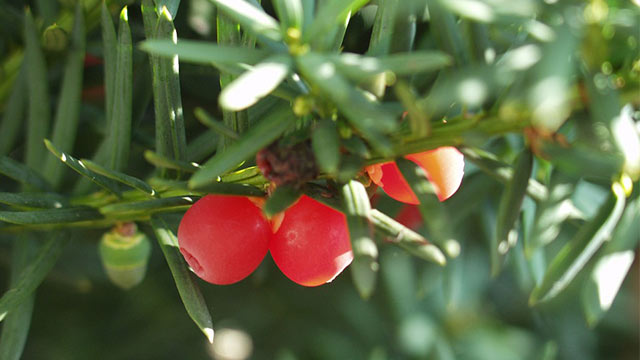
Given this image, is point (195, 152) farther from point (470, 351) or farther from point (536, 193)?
point (470, 351)

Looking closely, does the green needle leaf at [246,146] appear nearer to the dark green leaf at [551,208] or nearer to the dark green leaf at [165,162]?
the dark green leaf at [165,162]

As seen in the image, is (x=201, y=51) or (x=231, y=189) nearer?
(x=201, y=51)

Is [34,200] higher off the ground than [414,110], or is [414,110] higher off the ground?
[414,110]

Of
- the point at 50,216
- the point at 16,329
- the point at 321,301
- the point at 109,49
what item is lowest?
the point at 321,301

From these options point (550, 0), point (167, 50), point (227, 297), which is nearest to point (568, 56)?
point (550, 0)

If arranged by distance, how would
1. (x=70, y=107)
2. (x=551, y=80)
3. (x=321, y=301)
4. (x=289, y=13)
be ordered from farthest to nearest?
(x=321, y=301) → (x=70, y=107) → (x=289, y=13) → (x=551, y=80)

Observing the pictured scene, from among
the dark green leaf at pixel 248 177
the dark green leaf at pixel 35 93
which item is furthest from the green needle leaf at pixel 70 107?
the dark green leaf at pixel 248 177

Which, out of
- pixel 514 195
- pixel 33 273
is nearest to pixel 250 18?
pixel 514 195

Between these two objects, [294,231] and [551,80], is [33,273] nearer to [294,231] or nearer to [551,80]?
[294,231]
